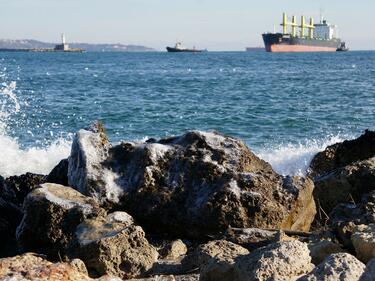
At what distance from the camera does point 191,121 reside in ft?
60.2

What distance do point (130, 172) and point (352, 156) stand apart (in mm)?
3288

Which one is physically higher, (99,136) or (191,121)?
(99,136)

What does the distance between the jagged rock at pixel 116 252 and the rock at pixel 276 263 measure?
1037mm

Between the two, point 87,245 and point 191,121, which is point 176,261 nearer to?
point 87,245

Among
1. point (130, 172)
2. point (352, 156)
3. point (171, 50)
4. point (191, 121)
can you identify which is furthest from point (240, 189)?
point (171, 50)

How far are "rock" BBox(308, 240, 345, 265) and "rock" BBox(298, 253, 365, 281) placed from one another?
0.82 meters

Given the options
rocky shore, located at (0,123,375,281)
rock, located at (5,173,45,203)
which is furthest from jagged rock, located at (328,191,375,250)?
rock, located at (5,173,45,203)

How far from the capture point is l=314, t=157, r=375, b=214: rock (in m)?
6.36

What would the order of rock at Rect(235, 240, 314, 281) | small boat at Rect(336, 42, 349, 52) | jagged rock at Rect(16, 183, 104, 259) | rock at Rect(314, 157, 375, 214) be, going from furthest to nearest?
small boat at Rect(336, 42, 349, 52) → rock at Rect(314, 157, 375, 214) → jagged rock at Rect(16, 183, 104, 259) → rock at Rect(235, 240, 314, 281)

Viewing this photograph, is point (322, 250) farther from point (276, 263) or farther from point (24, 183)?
point (24, 183)

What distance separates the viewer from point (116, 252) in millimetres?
4629

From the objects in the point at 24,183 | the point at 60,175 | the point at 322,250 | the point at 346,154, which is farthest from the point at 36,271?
the point at 346,154

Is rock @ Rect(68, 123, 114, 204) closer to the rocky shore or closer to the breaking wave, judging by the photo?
the rocky shore

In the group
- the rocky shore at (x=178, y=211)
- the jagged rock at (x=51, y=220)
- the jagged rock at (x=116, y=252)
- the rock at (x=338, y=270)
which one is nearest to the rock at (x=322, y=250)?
the rocky shore at (x=178, y=211)
